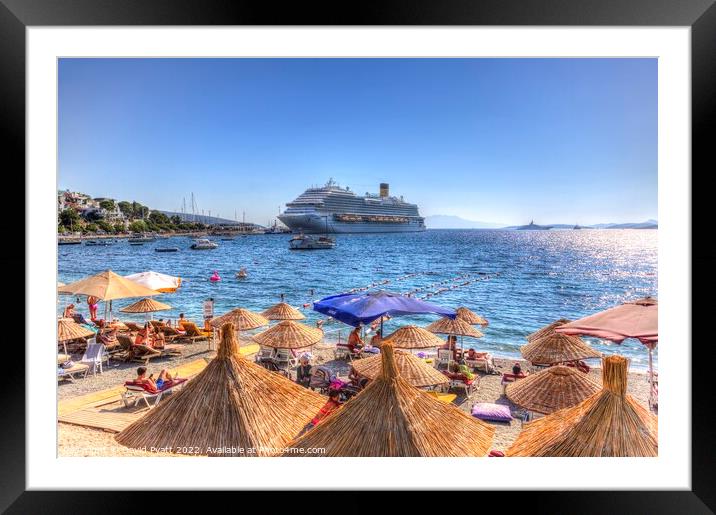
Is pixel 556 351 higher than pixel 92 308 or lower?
lower

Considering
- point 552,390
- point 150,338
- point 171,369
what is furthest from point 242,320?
point 552,390

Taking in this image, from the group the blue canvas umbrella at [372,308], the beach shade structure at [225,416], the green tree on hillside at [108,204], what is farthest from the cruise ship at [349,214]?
the beach shade structure at [225,416]

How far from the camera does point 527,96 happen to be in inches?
296

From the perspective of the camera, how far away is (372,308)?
5625 mm

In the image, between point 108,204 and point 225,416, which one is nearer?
point 225,416

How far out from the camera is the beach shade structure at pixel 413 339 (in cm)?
612

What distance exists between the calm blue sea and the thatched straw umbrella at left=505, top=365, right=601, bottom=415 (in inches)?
106

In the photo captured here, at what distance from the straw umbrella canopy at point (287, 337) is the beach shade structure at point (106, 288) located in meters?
2.84

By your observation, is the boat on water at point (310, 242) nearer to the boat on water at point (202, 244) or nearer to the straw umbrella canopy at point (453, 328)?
the boat on water at point (202, 244)

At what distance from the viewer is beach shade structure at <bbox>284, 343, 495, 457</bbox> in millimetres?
2963

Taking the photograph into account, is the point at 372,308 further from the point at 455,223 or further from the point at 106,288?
the point at 455,223

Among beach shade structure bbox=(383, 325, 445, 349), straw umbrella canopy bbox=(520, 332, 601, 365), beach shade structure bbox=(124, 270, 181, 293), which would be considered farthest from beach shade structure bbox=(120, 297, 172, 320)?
straw umbrella canopy bbox=(520, 332, 601, 365)
